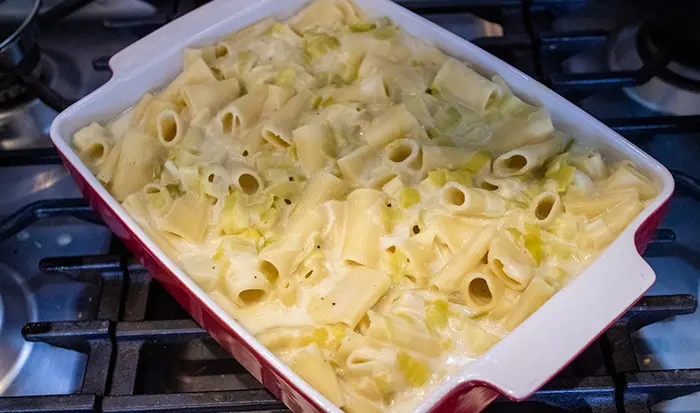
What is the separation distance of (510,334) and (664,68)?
0.69m

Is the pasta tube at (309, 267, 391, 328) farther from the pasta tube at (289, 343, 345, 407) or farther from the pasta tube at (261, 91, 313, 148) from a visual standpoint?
the pasta tube at (261, 91, 313, 148)

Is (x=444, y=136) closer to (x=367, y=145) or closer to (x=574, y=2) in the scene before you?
(x=367, y=145)

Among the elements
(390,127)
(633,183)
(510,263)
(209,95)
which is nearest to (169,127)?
(209,95)

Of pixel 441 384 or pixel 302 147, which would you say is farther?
pixel 302 147

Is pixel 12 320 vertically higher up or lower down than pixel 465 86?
lower down

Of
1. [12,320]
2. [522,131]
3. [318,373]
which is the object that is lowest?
[12,320]

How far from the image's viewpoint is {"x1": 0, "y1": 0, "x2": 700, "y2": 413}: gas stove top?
969 mm

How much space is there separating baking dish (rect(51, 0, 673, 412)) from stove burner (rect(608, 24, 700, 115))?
0.32 metres

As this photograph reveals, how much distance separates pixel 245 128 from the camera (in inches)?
43.4

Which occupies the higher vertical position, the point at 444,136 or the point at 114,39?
the point at 444,136

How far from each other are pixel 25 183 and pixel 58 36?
0.34 metres

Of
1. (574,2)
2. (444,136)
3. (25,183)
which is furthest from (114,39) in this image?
(574,2)

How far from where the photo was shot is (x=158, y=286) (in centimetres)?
110

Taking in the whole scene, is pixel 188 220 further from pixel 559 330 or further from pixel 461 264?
pixel 559 330
